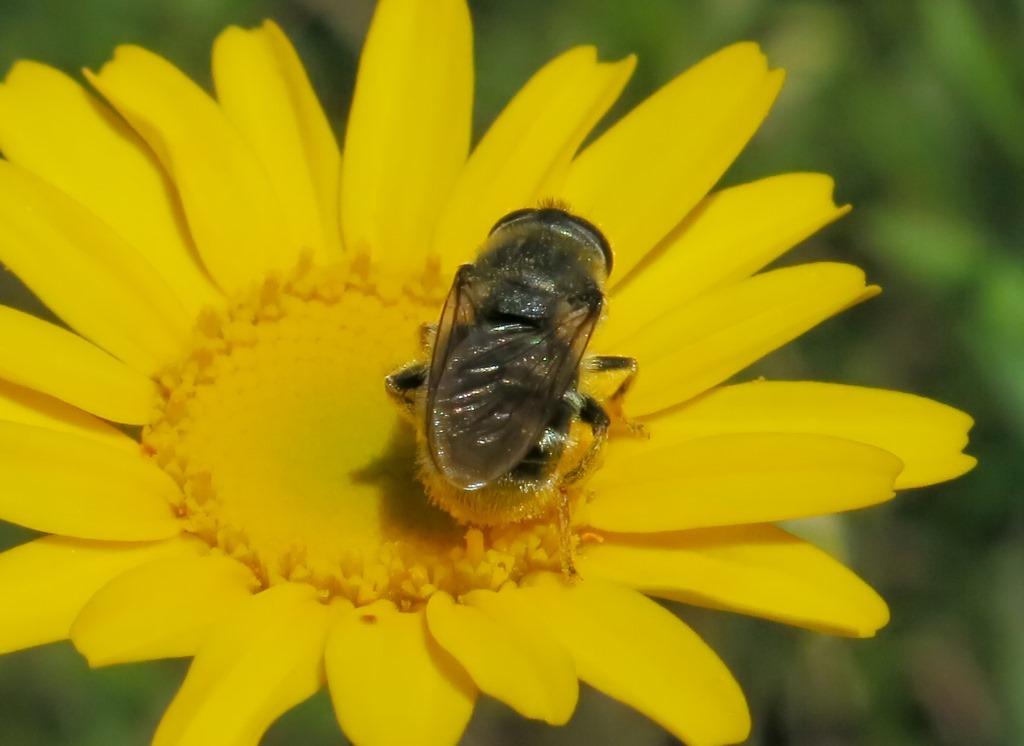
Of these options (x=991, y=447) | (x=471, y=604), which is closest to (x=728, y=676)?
(x=471, y=604)

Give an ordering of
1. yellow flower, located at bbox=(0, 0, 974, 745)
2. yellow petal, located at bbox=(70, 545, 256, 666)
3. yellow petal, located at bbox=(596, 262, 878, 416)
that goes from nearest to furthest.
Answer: yellow petal, located at bbox=(70, 545, 256, 666)
yellow flower, located at bbox=(0, 0, 974, 745)
yellow petal, located at bbox=(596, 262, 878, 416)

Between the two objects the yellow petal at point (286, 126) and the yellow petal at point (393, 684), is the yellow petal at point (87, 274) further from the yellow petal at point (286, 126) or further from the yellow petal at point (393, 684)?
the yellow petal at point (393, 684)

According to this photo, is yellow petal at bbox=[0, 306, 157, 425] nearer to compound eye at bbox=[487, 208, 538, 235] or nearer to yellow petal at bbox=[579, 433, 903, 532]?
compound eye at bbox=[487, 208, 538, 235]

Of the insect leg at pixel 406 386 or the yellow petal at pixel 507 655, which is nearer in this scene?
the yellow petal at pixel 507 655

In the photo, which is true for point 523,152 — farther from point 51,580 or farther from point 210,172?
point 51,580

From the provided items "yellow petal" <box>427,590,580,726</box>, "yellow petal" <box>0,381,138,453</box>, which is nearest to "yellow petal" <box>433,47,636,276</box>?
"yellow petal" <box>0,381,138,453</box>

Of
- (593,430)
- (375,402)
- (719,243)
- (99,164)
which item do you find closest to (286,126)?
(99,164)

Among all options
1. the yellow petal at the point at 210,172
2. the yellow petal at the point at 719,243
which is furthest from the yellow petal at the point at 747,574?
the yellow petal at the point at 210,172
